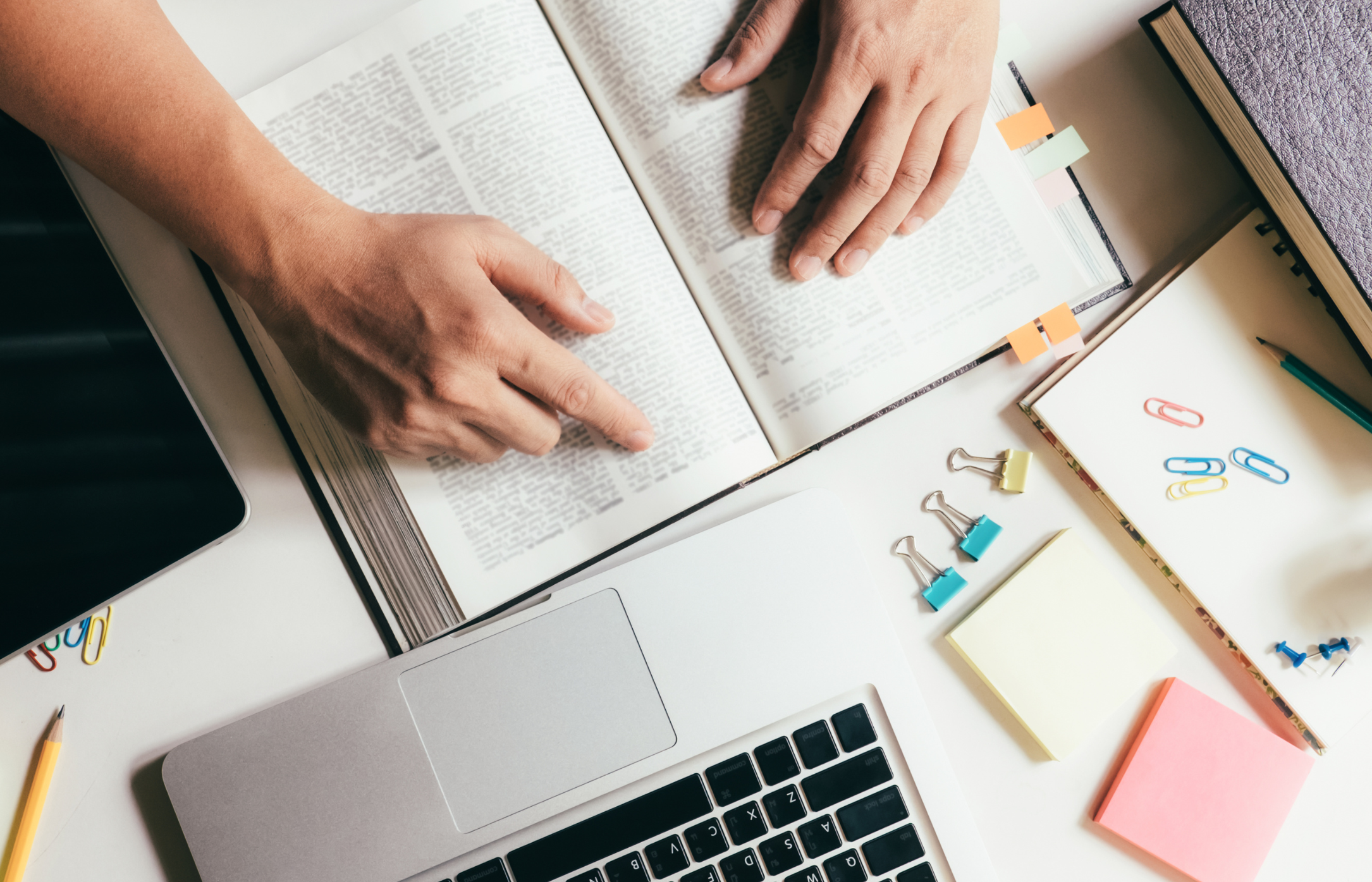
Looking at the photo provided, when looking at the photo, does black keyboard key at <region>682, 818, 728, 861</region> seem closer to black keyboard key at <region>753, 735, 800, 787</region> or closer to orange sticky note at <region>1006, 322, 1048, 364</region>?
black keyboard key at <region>753, 735, 800, 787</region>

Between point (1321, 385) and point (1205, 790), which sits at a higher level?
point (1321, 385)

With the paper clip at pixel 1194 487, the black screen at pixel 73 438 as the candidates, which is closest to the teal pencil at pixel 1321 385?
the paper clip at pixel 1194 487

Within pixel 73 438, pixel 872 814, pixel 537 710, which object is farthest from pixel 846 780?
pixel 73 438

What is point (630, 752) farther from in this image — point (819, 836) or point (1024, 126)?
point (1024, 126)

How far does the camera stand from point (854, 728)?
2.31 ft

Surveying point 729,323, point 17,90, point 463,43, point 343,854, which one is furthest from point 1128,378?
point 17,90

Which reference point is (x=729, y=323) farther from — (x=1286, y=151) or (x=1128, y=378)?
(x=1286, y=151)

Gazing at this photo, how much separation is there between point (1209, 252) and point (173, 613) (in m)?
0.97

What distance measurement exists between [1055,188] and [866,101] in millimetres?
197

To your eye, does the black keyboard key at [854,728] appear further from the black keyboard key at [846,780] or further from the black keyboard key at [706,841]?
the black keyboard key at [706,841]

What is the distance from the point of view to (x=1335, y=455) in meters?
0.76

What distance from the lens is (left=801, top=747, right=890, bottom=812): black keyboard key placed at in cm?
69

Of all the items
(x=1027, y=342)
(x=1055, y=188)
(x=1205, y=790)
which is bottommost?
(x=1205, y=790)

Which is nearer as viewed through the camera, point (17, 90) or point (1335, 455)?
point (17, 90)
